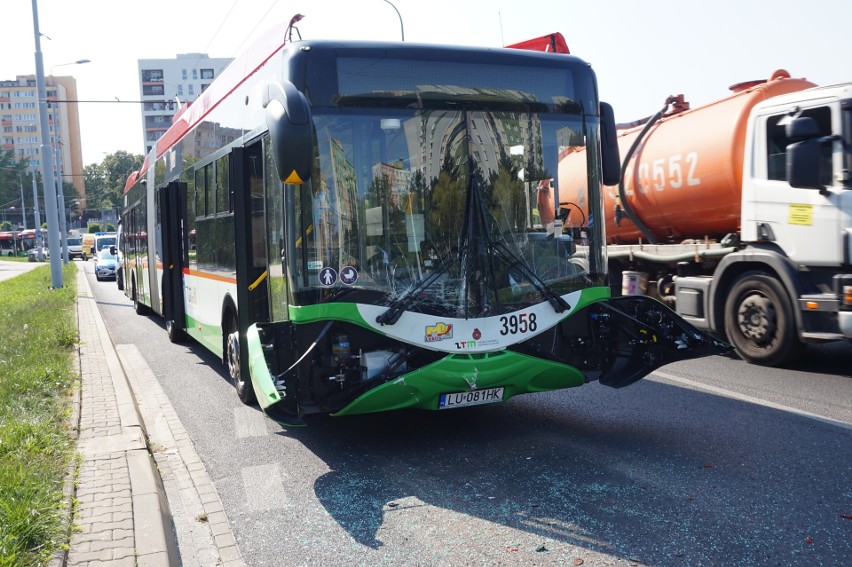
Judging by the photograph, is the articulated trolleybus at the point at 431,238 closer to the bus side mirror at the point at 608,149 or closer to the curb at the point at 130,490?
the bus side mirror at the point at 608,149

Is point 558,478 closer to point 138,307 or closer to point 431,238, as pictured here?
point 431,238

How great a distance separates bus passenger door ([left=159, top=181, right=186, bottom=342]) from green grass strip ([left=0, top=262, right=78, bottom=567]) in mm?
1491

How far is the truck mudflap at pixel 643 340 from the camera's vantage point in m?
6.79

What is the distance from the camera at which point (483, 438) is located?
22.4ft

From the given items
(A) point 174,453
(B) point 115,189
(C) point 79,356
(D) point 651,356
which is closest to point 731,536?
(D) point 651,356

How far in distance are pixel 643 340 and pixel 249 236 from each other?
3.52 meters

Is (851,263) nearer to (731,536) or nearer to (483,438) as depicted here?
(483,438)

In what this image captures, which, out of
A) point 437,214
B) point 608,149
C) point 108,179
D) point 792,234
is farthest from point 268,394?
point 108,179

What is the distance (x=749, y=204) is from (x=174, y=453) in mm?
6882

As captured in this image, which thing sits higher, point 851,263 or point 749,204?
point 749,204

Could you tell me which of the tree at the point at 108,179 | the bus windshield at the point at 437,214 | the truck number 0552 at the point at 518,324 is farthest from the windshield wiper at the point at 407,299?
the tree at the point at 108,179

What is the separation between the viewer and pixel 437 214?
6.10m

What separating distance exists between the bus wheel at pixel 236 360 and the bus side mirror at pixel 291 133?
289 cm

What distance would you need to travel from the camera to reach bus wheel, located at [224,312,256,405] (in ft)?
26.9
